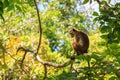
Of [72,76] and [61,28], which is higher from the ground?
[72,76]

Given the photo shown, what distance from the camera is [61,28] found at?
13.3 m

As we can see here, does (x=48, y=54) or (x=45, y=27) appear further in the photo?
(x=45, y=27)

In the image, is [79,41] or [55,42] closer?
[79,41]

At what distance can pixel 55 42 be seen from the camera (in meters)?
12.3

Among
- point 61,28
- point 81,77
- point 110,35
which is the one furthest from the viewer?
point 61,28

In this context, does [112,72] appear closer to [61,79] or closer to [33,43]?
[61,79]

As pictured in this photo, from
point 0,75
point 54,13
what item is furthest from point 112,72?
point 54,13

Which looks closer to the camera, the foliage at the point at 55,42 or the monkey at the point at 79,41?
the foliage at the point at 55,42

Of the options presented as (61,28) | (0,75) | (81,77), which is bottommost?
(61,28)

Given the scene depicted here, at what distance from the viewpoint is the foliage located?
2.51 metres

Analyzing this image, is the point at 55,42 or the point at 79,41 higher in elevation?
the point at 79,41

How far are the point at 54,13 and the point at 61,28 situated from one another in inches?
75.6

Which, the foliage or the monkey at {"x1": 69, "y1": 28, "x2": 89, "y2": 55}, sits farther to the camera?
the monkey at {"x1": 69, "y1": 28, "x2": 89, "y2": 55}

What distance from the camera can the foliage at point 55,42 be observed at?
2.51 metres
